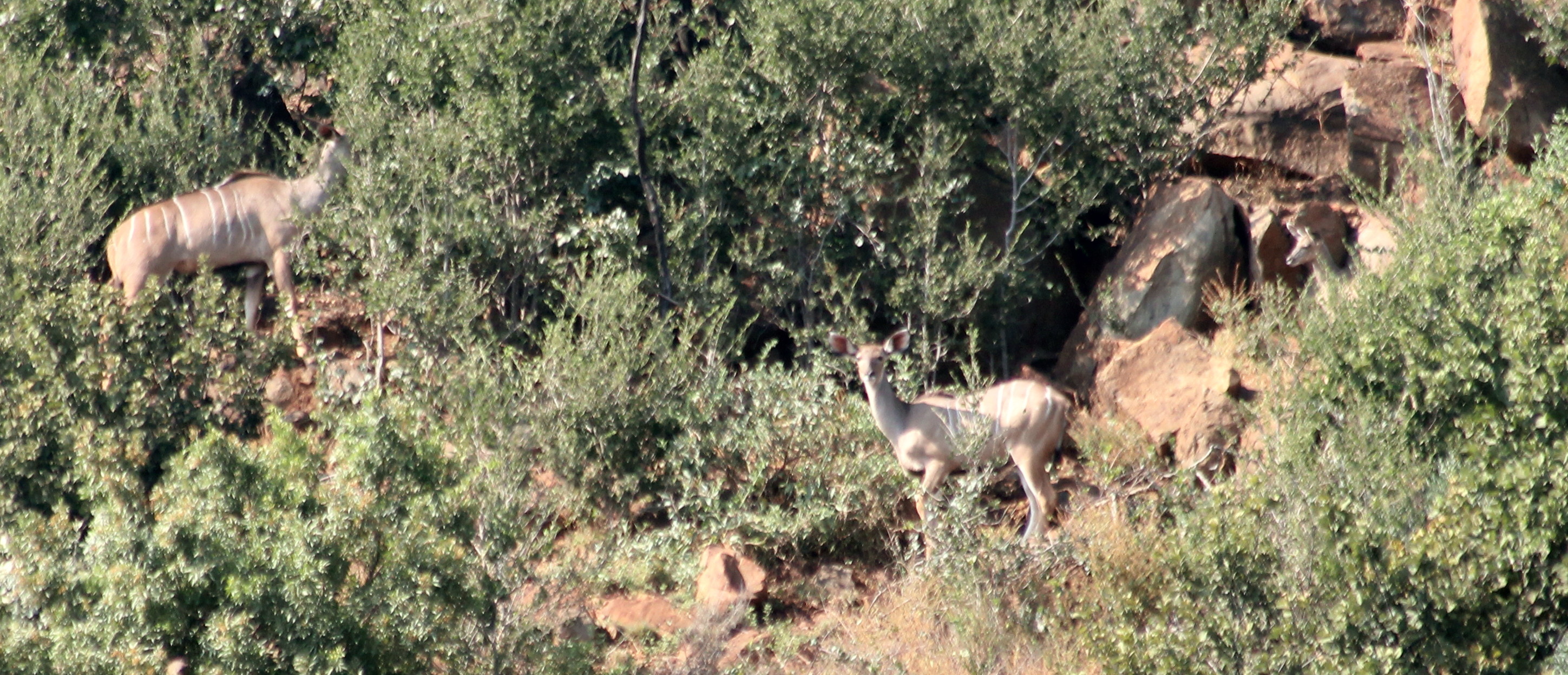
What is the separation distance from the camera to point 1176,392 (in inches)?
530

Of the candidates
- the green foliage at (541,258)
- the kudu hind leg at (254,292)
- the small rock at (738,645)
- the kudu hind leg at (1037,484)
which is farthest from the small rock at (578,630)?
the kudu hind leg at (254,292)

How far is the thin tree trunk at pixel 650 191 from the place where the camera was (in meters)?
14.6

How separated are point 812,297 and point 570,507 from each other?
328 cm

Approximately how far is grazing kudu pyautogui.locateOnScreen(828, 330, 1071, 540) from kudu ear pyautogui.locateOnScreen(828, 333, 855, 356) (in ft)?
0.51

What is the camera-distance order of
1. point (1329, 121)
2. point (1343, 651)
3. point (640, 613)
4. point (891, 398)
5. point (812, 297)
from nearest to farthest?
point (1343, 651), point (640, 613), point (891, 398), point (812, 297), point (1329, 121)

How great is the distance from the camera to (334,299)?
51.5 feet

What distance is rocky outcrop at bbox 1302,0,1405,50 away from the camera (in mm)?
18484

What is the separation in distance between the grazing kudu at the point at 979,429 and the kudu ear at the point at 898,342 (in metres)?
0.09

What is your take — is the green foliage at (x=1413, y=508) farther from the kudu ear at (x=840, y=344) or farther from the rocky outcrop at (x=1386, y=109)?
the rocky outcrop at (x=1386, y=109)

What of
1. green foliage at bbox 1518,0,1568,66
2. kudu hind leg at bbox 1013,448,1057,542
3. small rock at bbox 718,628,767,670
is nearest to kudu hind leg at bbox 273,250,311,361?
small rock at bbox 718,628,767,670

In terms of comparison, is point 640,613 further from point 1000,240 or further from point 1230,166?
point 1230,166

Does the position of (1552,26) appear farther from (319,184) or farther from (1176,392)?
(319,184)

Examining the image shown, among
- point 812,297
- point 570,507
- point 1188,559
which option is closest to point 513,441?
point 570,507

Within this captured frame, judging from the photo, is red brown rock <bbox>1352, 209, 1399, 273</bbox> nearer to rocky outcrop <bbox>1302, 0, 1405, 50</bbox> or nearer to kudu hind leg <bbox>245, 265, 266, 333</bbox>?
rocky outcrop <bbox>1302, 0, 1405, 50</bbox>
